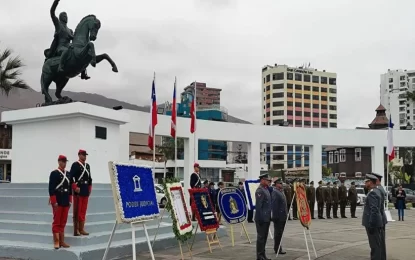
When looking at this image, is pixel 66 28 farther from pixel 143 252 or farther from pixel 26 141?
pixel 143 252

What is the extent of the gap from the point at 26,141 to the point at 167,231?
4572mm

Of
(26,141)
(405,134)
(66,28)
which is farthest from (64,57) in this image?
(405,134)

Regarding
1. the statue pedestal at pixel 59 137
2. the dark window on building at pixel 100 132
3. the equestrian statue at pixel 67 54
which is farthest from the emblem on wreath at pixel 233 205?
the equestrian statue at pixel 67 54

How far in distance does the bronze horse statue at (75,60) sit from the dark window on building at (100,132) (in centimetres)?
111

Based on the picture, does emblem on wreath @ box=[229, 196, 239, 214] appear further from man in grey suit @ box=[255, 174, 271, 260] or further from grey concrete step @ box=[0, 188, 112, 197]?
grey concrete step @ box=[0, 188, 112, 197]

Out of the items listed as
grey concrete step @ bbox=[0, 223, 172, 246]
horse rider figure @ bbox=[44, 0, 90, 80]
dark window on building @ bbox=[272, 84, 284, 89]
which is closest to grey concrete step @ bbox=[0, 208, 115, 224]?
grey concrete step @ bbox=[0, 223, 172, 246]

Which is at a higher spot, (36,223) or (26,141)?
(26,141)

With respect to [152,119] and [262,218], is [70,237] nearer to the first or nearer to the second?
[262,218]

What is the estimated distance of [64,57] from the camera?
1296cm

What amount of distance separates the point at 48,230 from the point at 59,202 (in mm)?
1162

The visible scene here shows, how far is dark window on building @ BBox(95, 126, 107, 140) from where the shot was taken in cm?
1286

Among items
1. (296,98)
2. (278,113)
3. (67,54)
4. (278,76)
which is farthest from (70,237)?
(296,98)

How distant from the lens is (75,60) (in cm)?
1297

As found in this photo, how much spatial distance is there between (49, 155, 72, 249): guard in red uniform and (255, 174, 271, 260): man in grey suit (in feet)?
11.1
